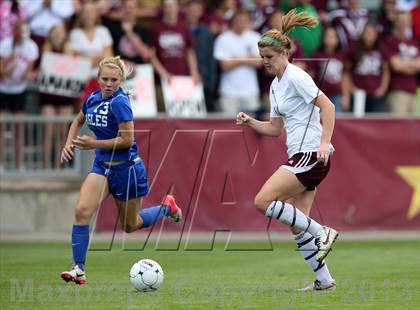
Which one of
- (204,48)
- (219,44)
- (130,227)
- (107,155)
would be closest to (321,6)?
(219,44)

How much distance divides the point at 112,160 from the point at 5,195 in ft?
20.6

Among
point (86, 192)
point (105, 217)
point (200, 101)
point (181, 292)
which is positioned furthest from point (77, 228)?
point (200, 101)

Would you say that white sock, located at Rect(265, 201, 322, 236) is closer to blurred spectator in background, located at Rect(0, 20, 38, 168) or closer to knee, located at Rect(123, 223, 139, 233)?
knee, located at Rect(123, 223, 139, 233)

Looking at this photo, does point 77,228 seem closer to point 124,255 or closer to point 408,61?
point 124,255

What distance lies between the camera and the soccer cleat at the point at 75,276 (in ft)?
31.2

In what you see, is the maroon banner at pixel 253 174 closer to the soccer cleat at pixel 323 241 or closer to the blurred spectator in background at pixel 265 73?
the blurred spectator in background at pixel 265 73

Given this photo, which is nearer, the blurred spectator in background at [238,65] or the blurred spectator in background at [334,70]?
the blurred spectator in background at [238,65]

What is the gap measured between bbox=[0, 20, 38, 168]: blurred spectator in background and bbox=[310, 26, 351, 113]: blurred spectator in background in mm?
4505

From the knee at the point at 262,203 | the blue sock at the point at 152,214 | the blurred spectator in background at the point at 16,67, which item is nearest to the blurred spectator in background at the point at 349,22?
the blurred spectator in background at the point at 16,67

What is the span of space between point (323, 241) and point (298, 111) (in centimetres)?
119

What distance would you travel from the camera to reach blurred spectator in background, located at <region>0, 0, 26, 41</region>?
51.2 ft

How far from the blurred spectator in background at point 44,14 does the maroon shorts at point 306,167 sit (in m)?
7.76

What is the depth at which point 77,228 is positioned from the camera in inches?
380

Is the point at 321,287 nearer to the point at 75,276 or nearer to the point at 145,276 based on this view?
the point at 145,276
